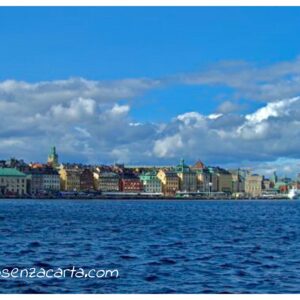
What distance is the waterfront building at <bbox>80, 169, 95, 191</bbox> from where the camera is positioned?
130 metres

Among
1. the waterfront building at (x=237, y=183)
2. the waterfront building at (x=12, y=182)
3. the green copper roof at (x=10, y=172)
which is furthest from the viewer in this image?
the waterfront building at (x=237, y=183)

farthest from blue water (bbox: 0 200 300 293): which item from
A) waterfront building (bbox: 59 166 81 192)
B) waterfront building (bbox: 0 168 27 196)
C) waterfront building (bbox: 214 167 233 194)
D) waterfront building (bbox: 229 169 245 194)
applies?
waterfront building (bbox: 229 169 245 194)

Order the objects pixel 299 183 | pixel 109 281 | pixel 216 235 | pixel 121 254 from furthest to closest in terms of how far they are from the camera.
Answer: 1. pixel 299 183
2. pixel 216 235
3. pixel 121 254
4. pixel 109 281

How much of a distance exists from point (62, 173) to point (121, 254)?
11205cm

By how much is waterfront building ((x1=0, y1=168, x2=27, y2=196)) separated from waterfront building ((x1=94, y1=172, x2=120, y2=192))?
13.4 meters

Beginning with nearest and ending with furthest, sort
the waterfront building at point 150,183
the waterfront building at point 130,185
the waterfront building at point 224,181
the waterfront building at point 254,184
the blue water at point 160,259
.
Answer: the blue water at point 160,259, the waterfront building at point 130,185, the waterfront building at point 150,183, the waterfront building at point 224,181, the waterfront building at point 254,184

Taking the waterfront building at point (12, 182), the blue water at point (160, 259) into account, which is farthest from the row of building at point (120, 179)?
the blue water at point (160, 259)

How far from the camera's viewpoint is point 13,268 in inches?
641

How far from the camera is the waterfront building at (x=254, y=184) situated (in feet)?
534

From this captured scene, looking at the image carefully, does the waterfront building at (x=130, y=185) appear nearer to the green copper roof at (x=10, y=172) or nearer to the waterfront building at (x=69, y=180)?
the waterfront building at (x=69, y=180)

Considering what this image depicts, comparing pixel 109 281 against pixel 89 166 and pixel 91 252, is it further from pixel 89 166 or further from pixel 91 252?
pixel 89 166

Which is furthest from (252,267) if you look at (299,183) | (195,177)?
(299,183)

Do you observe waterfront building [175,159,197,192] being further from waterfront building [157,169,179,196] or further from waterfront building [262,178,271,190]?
waterfront building [262,178,271,190]

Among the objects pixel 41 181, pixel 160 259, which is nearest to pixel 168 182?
pixel 41 181
